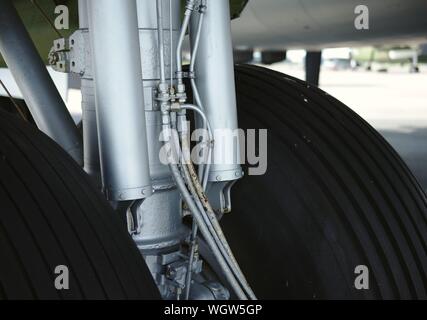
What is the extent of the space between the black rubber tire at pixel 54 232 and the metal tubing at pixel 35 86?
0.79 ft

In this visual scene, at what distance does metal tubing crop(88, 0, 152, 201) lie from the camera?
812mm

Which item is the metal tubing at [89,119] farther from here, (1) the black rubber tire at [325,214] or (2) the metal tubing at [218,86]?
(1) the black rubber tire at [325,214]

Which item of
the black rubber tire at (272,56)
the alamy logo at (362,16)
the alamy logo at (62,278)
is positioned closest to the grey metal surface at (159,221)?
the alamy logo at (62,278)

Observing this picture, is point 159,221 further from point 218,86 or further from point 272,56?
point 272,56

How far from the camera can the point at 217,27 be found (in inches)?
35.2

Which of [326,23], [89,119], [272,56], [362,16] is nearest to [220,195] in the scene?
[89,119]

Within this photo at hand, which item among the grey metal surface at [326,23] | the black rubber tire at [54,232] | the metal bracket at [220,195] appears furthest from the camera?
A: the grey metal surface at [326,23]

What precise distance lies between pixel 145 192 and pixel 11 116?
0.65ft

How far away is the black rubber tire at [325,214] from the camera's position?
42.1 inches

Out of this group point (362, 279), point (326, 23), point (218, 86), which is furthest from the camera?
point (326, 23)

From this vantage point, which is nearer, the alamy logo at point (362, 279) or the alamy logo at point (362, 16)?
the alamy logo at point (362, 279)

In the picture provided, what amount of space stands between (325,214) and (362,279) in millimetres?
110

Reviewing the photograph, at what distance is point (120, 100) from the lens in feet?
2.69
